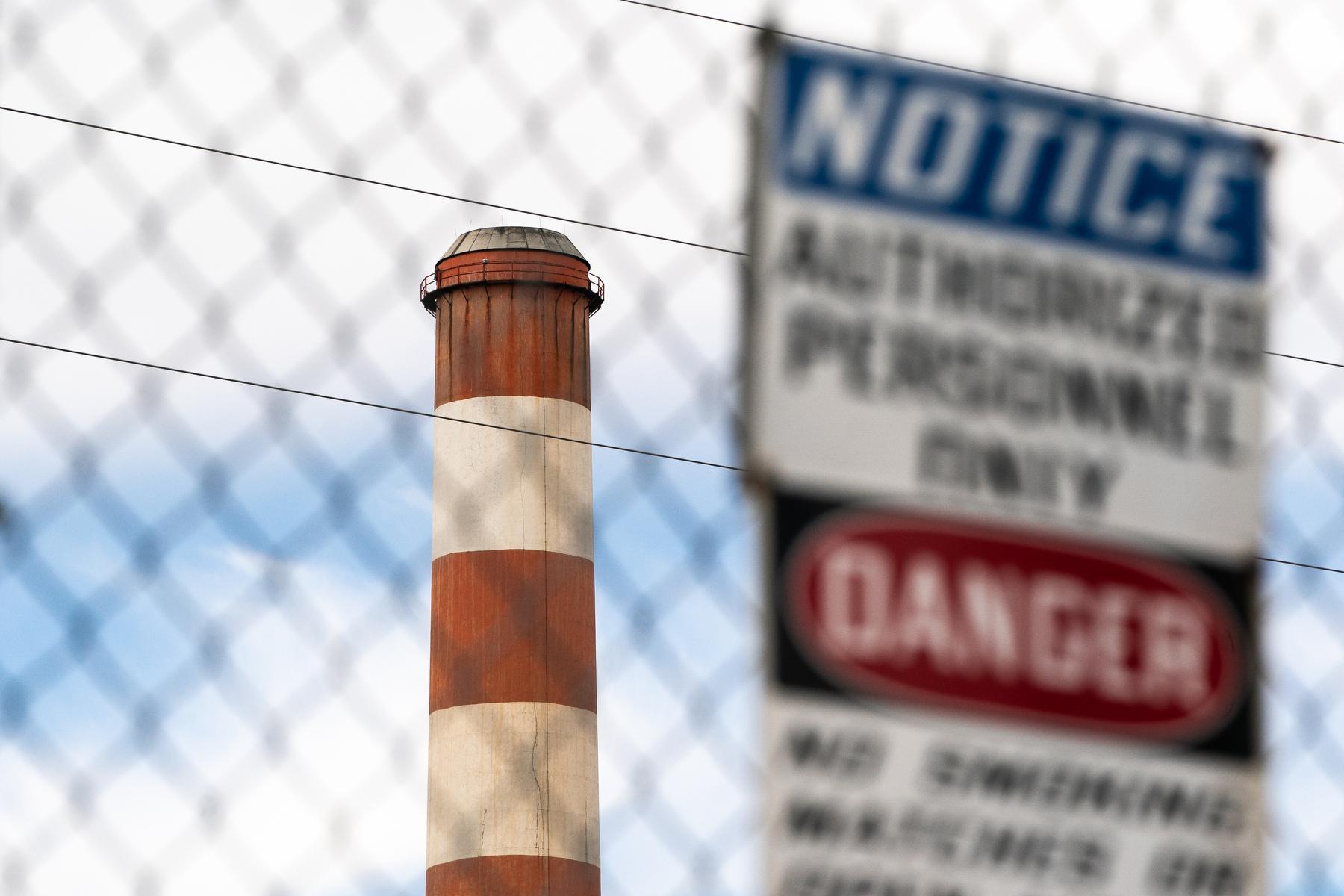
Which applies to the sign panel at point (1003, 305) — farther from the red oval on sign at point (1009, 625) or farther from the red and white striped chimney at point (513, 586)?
the red and white striped chimney at point (513, 586)

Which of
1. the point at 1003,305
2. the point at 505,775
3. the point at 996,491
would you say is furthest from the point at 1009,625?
the point at 505,775

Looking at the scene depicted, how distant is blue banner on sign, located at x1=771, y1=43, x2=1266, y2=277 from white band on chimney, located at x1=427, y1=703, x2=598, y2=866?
20.5m

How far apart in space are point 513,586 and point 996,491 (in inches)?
838

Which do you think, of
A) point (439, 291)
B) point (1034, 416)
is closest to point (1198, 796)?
point (1034, 416)

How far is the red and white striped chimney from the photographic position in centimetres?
2372

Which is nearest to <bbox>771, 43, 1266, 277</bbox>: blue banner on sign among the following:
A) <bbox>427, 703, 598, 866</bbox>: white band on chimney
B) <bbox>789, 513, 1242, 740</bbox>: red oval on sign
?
<bbox>789, 513, 1242, 740</bbox>: red oval on sign

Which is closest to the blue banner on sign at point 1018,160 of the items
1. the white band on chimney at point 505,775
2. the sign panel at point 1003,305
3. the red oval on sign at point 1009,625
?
the sign panel at point 1003,305

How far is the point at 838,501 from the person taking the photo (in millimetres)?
3031

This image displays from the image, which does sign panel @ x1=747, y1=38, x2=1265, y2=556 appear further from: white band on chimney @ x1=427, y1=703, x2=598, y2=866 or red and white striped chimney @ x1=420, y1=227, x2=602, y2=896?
white band on chimney @ x1=427, y1=703, x2=598, y2=866

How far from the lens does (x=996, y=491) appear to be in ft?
10.2

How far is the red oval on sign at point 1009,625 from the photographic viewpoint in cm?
302

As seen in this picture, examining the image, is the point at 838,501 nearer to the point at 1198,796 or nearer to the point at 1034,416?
the point at 1034,416

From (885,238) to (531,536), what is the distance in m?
21.3

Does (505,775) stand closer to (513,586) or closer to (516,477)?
(513,586)
